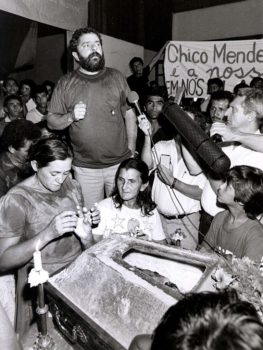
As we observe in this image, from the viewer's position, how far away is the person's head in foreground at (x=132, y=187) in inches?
127

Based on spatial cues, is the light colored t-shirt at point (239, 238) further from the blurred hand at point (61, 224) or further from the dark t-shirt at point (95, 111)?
the dark t-shirt at point (95, 111)

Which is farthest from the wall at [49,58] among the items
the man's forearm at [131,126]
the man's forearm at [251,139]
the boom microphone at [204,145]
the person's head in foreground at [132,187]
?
the man's forearm at [251,139]

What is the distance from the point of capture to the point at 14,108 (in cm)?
557

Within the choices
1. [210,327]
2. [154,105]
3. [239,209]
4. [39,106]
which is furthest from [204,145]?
[39,106]

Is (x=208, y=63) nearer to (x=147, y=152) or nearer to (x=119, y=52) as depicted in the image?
(x=119, y=52)

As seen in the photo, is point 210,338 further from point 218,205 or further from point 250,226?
point 218,205

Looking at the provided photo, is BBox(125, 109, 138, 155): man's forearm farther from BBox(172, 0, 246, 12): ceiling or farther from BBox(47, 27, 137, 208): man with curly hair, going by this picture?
BBox(172, 0, 246, 12): ceiling

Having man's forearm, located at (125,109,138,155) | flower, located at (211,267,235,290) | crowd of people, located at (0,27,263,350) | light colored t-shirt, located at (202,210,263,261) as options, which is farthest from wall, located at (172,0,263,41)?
flower, located at (211,267,235,290)

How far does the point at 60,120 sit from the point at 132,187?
0.95m

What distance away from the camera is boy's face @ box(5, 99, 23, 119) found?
556cm

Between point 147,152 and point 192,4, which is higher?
point 192,4

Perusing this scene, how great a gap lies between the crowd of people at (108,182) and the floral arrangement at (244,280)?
0.44 m

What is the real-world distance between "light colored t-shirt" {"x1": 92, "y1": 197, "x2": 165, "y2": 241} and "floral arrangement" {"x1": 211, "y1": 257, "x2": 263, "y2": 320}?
125 cm

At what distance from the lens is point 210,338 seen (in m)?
0.90
